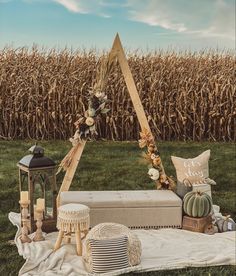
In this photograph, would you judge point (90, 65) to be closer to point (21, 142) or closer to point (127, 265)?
point (21, 142)

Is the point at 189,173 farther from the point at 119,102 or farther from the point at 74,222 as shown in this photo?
the point at 119,102

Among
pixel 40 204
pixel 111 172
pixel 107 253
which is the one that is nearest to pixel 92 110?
pixel 40 204

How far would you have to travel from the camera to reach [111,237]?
4609 millimetres

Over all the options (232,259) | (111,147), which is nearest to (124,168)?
(111,147)

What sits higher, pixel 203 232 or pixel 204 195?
pixel 204 195

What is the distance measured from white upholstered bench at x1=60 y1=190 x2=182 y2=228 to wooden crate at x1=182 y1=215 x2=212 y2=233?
63 millimetres

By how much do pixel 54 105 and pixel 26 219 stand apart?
608 centimetres

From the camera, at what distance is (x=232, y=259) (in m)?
4.92

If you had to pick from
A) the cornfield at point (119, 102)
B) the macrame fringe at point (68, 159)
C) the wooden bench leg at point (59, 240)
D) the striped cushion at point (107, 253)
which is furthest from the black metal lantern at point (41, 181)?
the cornfield at point (119, 102)

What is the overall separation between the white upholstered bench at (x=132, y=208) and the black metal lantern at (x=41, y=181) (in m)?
0.15

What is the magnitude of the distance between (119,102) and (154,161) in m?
5.25

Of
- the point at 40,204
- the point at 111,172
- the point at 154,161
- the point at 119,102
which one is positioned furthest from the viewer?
the point at 119,102

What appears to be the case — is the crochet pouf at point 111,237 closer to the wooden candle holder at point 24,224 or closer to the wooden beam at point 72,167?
the wooden candle holder at point 24,224

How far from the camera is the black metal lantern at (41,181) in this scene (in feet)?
18.0
